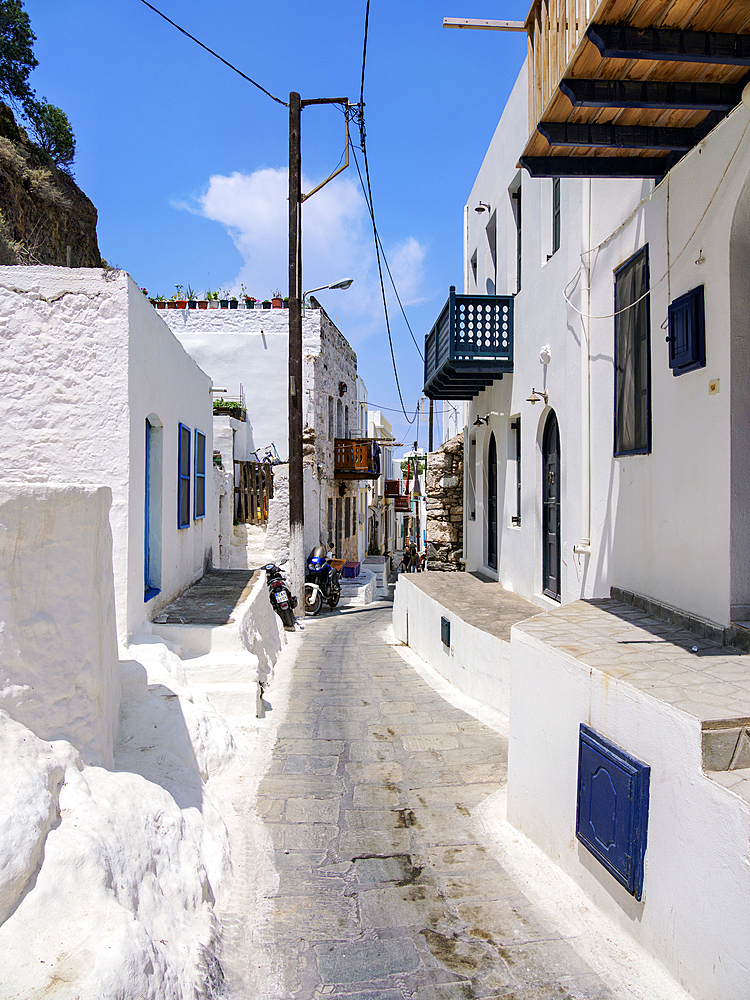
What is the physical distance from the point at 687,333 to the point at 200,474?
274 inches

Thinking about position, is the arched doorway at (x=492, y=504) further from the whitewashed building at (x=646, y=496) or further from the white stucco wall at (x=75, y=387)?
the white stucco wall at (x=75, y=387)

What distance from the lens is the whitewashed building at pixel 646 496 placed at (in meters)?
2.66

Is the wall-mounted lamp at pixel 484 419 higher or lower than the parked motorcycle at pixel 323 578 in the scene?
higher

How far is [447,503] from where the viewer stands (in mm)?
14453

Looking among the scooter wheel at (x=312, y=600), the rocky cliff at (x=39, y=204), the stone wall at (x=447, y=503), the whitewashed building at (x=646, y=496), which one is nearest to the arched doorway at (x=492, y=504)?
the stone wall at (x=447, y=503)

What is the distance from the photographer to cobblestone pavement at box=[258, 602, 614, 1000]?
2.86 m

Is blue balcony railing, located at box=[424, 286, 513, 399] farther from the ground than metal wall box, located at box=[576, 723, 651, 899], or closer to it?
farther from the ground

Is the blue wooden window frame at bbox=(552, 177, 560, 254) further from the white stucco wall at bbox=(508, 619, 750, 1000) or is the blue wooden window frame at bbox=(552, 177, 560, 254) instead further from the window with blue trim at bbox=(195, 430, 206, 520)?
the white stucco wall at bbox=(508, 619, 750, 1000)

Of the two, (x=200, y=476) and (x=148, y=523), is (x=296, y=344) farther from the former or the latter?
(x=148, y=523)

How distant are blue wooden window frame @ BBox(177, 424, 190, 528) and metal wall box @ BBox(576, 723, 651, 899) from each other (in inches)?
236

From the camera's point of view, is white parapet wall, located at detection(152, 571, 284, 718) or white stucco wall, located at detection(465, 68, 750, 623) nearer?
white stucco wall, located at detection(465, 68, 750, 623)

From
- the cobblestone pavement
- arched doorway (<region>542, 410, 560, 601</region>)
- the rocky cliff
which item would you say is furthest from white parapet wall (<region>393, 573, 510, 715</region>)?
the rocky cliff

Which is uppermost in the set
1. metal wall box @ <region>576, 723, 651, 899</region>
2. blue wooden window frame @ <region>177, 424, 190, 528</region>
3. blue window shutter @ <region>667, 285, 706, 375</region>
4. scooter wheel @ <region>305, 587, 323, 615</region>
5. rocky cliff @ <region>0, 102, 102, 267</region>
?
rocky cliff @ <region>0, 102, 102, 267</region>

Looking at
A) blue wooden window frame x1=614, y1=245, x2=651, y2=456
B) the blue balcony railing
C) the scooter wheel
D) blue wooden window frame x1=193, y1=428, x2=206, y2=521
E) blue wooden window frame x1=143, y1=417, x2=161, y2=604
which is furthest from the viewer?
the scooter wheel
